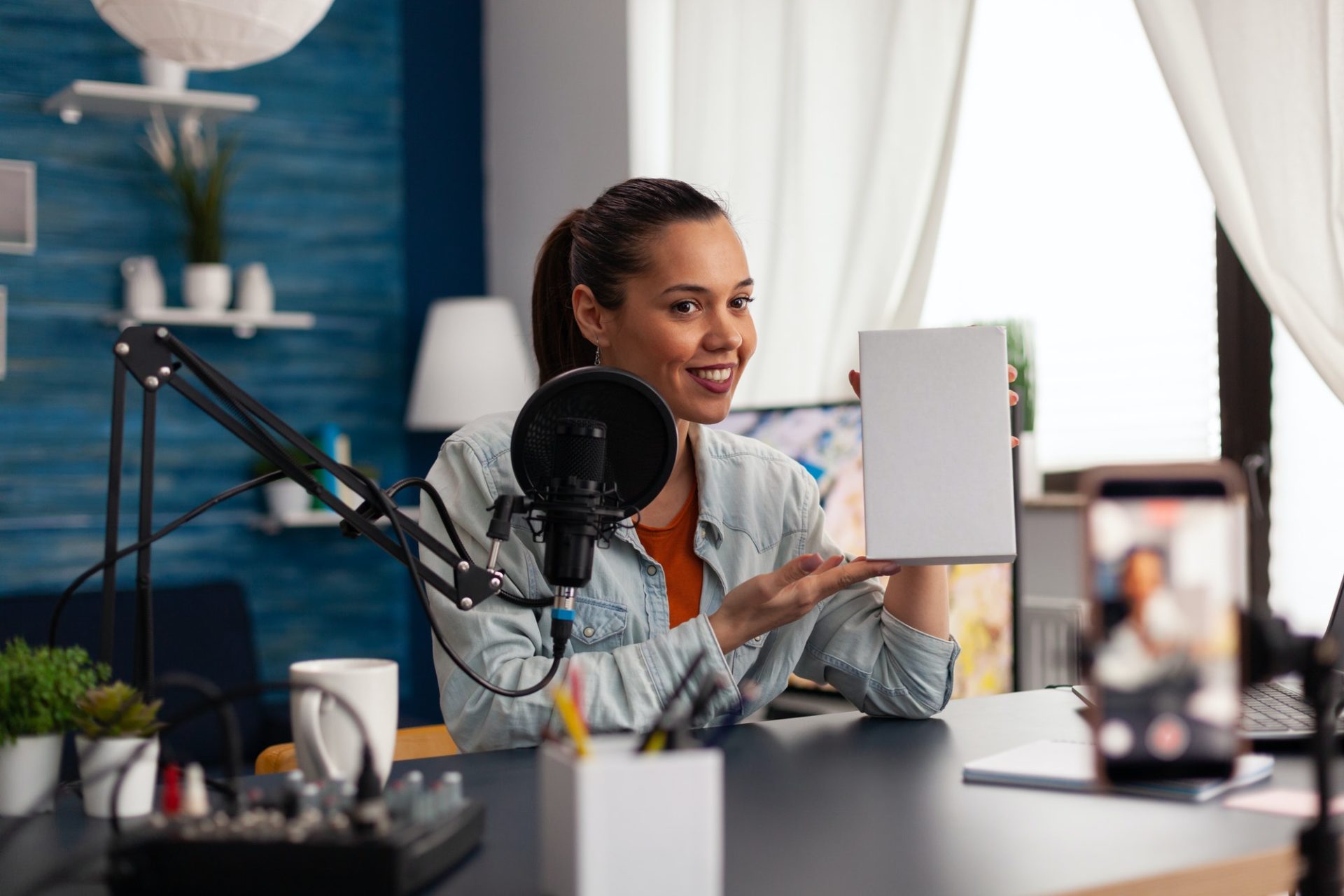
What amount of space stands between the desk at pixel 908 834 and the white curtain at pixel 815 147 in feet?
6.24

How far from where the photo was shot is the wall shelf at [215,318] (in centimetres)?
362

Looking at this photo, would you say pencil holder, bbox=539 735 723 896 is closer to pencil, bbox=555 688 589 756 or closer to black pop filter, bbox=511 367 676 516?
pencil, bbox=555 688 589 756

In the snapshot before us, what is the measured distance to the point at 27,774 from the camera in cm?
97

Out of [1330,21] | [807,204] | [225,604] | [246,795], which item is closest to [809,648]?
[246,795]

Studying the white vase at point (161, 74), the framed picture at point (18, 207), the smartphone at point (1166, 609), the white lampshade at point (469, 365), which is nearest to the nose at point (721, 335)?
the smartphone at point (1166, 609)

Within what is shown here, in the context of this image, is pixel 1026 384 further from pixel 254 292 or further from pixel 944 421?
pixel 254 292

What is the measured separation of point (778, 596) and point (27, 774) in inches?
26.3

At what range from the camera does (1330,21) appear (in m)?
2.05

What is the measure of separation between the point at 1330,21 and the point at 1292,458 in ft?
2.65

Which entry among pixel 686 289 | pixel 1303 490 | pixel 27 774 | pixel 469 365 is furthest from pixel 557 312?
pixel 469 365

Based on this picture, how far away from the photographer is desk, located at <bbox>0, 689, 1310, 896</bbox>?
79 cm

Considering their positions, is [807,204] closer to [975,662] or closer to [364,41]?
[975,662]

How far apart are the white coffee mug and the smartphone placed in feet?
1.99

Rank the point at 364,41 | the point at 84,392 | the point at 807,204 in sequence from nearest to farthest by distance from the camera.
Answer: the point at 807,204 < the point at 84,392 < the point at 364,41
